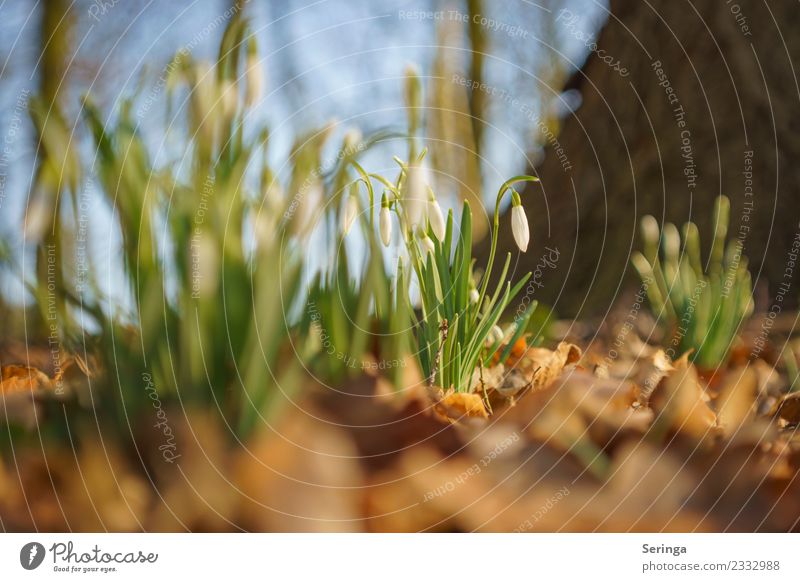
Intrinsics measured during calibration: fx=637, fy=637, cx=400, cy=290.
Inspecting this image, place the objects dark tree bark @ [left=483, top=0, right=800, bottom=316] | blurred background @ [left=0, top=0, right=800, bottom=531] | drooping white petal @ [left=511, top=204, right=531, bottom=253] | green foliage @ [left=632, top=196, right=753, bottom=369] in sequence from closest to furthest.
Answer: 1. blurred background @ [left=0, top=0, right=800, bottom=531]
2. drooping white petal @ [left=511, top=204, right=531, bottom=253]
3. green foliage @ [left=632, top=196, right=753, bottom=369]
4. dark tree bark @ [left=483, top=0, right=800, bottom=316]

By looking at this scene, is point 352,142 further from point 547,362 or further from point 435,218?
point 547,362

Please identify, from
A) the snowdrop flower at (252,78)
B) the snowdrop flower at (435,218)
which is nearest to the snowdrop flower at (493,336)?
the snowdrop flower at (435,218)

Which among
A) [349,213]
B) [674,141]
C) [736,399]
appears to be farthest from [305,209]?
[674,141]

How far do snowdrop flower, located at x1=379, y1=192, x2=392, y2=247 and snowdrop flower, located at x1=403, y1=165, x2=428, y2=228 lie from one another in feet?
0.06

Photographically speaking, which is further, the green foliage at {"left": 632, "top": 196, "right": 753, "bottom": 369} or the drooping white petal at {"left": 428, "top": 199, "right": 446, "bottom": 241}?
the green foliage at {"left": 632, "top": 196, "right": 753, "bottom": 369}

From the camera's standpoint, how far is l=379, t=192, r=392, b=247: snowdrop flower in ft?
1.25

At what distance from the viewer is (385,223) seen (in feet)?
1.27

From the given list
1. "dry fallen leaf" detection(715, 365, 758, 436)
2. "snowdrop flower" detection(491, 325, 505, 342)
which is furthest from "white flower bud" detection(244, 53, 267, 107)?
"dry fallen leaf" detection(715, 365, 758, 436)

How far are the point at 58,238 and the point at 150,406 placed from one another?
13cm

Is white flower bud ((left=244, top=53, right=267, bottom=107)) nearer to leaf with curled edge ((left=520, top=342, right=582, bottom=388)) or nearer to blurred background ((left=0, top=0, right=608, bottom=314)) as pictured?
blurred background ((left=0, top=0, right=608, bottom=314))

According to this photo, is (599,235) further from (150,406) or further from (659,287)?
(150,406)

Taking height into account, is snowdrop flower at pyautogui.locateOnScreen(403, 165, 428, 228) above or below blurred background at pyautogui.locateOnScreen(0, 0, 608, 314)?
below

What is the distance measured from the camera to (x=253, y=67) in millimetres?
348

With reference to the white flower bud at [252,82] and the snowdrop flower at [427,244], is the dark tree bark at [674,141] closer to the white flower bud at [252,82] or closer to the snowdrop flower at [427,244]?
the snowdrop flower at [427,244]
